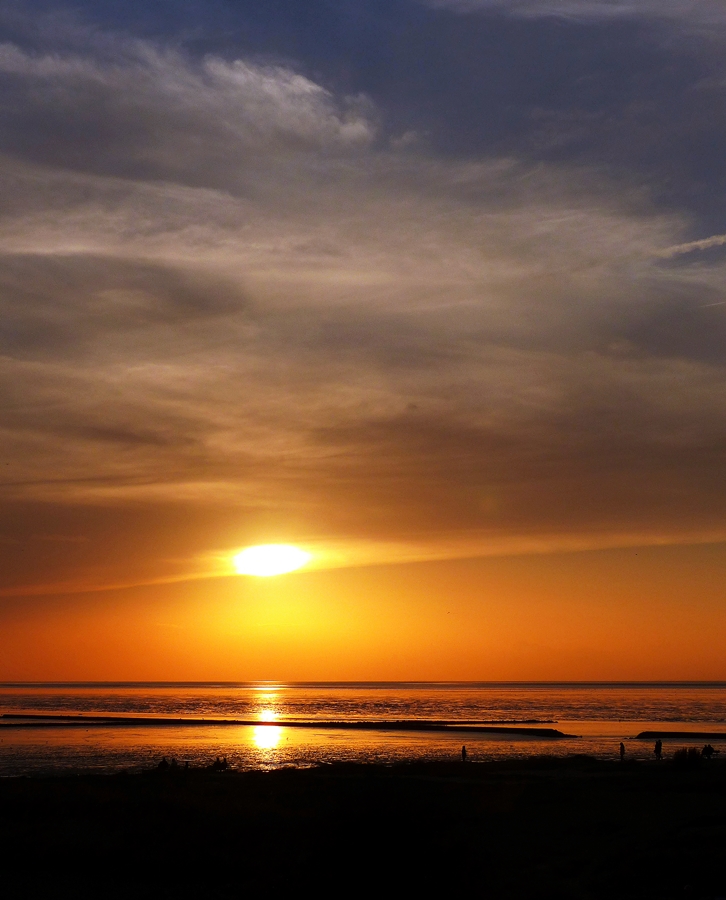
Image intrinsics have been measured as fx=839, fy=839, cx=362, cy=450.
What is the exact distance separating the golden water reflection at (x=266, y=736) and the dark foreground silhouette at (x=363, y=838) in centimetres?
→ 2660

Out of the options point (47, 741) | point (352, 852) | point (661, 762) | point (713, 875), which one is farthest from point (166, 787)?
point (47, 741)

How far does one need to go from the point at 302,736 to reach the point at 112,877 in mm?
53595

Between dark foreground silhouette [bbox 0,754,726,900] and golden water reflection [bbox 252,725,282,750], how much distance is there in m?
26.6

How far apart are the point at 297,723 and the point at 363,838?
73327 mm

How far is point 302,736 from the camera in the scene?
7219 cm

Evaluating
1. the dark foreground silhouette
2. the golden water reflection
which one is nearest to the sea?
the golden water reflection

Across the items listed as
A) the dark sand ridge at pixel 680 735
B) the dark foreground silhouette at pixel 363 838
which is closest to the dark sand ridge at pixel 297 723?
the dark sand ridge at pixel 680 735

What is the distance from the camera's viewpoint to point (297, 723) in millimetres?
90688

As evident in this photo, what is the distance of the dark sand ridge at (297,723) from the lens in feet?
266

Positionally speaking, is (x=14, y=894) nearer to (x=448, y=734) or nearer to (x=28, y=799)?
(x=28, y=799)

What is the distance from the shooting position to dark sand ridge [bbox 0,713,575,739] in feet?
266

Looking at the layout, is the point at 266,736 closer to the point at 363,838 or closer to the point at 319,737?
the point at 319,737

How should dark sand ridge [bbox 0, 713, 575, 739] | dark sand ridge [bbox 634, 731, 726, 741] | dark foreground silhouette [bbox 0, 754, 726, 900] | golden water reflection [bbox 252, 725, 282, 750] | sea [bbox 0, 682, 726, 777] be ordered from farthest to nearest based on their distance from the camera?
dark sand ridge [bbox 0, 713, 575, 739] < dark sand ridge [bbox 634, 731, 726, 741] < golden water reflection [bbox 252, 725, 282, 750] < sea [bbox 0, 682, 726, 777] < dark foreground silhouette [bbox 0, 754, 726, 900]

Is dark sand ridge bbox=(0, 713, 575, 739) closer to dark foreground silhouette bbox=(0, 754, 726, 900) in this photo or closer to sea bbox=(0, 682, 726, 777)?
sea bbox=(0, 682, 726, 777)
